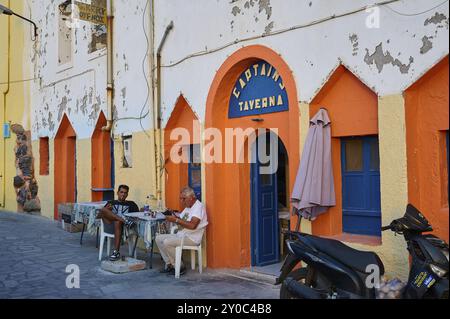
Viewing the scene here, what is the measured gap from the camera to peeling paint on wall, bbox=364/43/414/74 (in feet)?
16.9

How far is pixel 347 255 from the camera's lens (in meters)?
4.45

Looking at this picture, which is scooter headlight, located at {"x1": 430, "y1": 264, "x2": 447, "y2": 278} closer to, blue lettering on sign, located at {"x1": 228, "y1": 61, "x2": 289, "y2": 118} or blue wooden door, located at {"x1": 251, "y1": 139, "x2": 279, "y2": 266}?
blue lettering on sign, located at {"x1": 228, "y1": 61, "x2": 289, "y2": 118}

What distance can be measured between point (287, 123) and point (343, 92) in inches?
40.5

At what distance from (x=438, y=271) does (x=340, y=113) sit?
101 inches

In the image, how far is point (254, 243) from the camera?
7.68 m

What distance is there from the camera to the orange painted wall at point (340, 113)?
18.7 feet

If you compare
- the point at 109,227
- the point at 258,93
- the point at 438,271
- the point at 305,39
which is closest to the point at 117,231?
the point at 109,227

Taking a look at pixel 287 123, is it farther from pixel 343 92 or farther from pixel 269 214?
pixel 269 214

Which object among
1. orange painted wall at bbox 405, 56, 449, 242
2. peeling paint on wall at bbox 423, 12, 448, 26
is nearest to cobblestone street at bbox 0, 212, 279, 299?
orange painted wall at bbox 405, 56, 449, 242

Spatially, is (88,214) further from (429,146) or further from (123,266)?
(429,146)

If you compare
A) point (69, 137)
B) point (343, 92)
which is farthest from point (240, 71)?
point (69, 137)

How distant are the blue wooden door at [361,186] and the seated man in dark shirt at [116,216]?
3484mm

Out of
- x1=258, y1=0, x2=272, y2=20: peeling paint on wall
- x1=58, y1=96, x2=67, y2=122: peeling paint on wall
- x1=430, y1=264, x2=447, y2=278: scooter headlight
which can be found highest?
x1=258, y1=0, x2=272, y2=20: peeling paint on wall

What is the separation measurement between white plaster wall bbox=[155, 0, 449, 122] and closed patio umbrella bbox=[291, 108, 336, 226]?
17.2 inches
